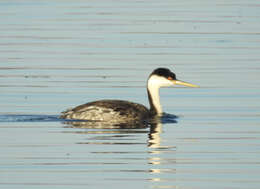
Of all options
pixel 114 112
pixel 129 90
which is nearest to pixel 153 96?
pixel 114 112

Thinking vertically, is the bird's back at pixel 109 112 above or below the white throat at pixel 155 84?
below

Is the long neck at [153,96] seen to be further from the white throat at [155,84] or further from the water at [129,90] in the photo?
the water at [129,90]

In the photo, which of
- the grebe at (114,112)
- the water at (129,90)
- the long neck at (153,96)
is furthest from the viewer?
the long neck at (153,96)

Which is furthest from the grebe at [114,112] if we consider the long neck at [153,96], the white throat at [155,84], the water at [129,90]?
the water at [129,90]

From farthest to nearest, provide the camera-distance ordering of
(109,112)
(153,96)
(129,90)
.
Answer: (129,90), (153,96), (109,112)

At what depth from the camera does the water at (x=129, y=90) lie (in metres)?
14.1

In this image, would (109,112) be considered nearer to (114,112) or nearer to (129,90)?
(114,112)

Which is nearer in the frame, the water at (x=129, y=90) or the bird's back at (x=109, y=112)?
the water at (x=129, y=90)

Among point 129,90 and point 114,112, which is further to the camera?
point 129,90

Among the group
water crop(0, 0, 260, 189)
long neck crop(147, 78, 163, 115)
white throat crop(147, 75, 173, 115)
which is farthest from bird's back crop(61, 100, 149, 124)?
white throat crop(147, 75, 173, 115)

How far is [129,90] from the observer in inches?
880

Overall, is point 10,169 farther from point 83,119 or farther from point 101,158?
point 83,119

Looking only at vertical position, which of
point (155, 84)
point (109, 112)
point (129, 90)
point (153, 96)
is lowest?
point (129, 90)

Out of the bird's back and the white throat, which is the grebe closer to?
the bird's back
